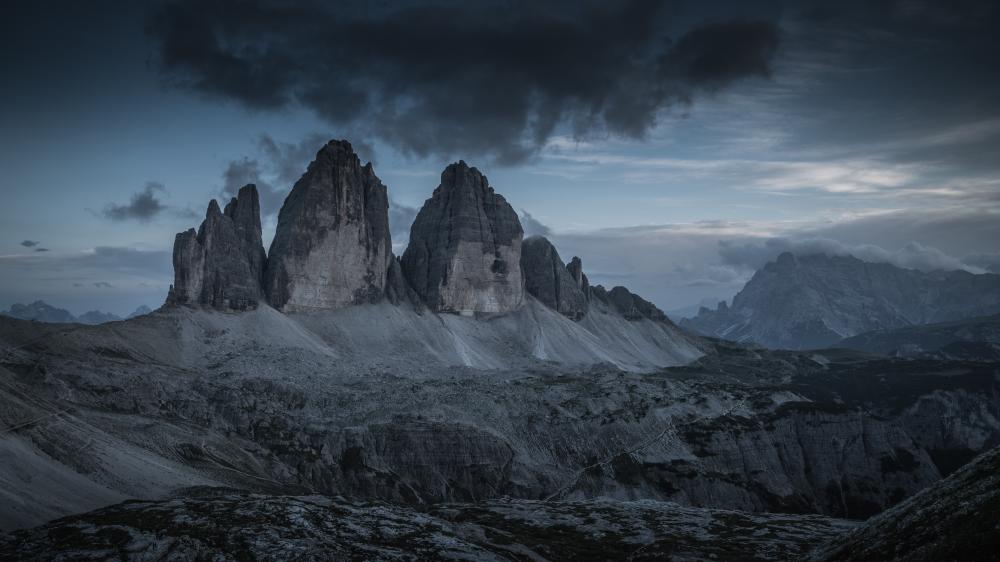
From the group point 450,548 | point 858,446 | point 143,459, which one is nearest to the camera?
point 450,548

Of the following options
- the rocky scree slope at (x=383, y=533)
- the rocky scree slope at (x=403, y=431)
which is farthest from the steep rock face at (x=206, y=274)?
the rocky scree slope at (x=383, y=533)

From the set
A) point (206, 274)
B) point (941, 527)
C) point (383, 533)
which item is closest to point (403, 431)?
point (383, 533)

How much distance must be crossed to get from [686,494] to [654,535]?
56684 mm

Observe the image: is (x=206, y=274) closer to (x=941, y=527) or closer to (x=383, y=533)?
(x=383, y=533)

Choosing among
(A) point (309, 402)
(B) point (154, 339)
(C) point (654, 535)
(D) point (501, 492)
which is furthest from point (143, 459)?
(B) point (154, 339)

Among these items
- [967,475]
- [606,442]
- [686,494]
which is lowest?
[686,494]

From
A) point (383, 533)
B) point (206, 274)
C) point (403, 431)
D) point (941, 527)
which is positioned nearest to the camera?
point (941, 527)

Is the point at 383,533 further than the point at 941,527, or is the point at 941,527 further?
the point at 383,533

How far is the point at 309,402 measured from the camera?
14112 cm

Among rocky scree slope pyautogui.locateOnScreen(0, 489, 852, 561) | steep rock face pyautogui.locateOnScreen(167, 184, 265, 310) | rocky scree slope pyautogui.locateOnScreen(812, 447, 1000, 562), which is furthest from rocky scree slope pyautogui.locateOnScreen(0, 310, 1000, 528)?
rocky scree slope pyautogui.locateOnScreen(812, 447, 1000, 562)

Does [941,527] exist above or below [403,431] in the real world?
above

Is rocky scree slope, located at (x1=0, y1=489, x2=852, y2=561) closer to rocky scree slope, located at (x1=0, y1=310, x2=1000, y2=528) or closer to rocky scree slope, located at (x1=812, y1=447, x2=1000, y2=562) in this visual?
rocky scree slope, located at (x1=812, y1=447, x2=1000, y2=562)

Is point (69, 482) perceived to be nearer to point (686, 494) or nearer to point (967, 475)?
point (967, 475)

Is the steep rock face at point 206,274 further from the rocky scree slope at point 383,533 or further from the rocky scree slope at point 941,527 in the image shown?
the rocky scree slope at point 941,527
